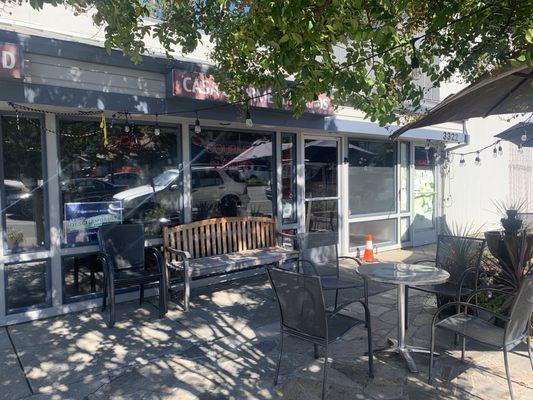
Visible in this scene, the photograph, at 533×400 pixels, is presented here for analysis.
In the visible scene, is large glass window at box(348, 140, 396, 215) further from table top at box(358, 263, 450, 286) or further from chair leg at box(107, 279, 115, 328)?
chair leg at box(107, 279, 115, 328)

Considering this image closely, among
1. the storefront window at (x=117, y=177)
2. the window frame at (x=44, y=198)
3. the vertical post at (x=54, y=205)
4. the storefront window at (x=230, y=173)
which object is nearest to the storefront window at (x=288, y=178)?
the storefront window at (x=230, y=173)

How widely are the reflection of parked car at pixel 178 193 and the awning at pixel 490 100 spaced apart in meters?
2.85

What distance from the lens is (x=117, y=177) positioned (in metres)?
5.39

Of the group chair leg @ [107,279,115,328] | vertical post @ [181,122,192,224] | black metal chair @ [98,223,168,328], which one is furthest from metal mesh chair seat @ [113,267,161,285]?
vertical post @ [181,122,192,224]

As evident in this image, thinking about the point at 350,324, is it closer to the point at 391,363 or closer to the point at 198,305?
the point at 391,363

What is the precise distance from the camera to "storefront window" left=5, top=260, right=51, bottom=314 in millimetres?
4672

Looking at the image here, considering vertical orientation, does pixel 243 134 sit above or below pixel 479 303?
above

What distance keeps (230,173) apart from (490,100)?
358 centimetres

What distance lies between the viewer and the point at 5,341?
13.7 ft

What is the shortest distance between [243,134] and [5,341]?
3.98 meters

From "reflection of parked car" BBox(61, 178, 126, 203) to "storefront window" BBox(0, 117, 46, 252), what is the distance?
27 centimetres

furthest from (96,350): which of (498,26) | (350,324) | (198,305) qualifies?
(498,26)

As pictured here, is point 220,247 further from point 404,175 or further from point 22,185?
point 404,175

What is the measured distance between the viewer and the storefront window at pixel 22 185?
15.2ft
